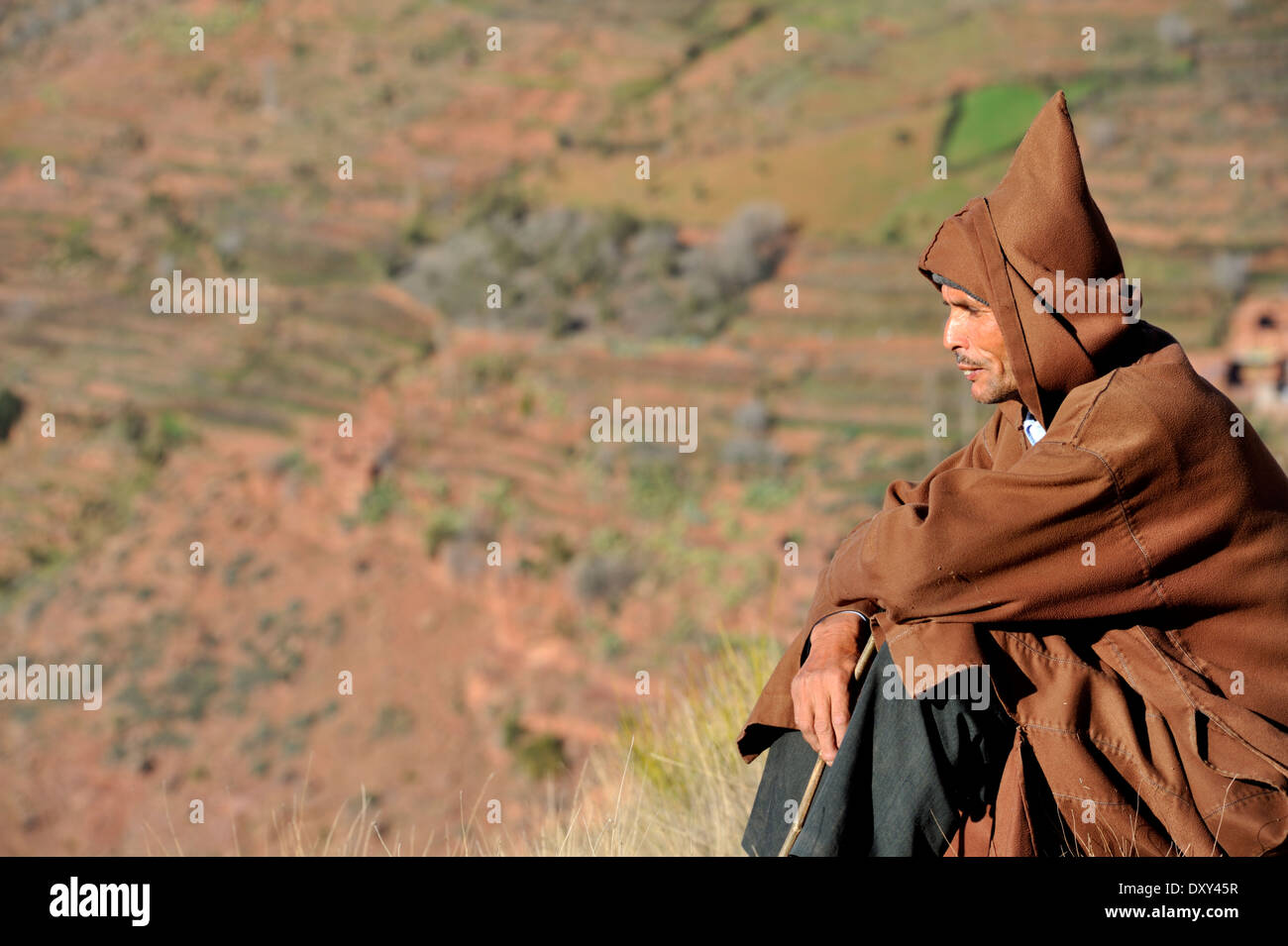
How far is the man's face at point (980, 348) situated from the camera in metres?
2.04

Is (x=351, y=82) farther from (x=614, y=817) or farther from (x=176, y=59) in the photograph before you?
(x=614, y=817)

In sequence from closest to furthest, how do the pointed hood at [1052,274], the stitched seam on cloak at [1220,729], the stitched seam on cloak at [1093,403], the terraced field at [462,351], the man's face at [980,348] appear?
the stitched seam on cloak at [1220,729]
the stitched seam on cloak at [1093,403]
the pointed hood at [1052,274]
the man's face at [980,348]
the terraced field at [462,351]

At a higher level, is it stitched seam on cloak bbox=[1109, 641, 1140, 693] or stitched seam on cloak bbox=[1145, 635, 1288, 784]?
stitched seam on cloak bbox=[1109, 641, 1140, 693]

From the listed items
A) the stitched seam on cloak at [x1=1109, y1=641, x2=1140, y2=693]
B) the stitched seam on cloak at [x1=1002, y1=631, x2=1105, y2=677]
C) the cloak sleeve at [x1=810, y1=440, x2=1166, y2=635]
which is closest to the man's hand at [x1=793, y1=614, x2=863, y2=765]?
the cloak sleeve at [x1=810, y1=440, x2=1166, y2=635]

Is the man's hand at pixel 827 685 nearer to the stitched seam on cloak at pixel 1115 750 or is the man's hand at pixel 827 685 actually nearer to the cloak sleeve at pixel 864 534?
the cloak sleeve at pixel 864 534

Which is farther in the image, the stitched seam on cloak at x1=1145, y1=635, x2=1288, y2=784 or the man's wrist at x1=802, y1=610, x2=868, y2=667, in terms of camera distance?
the man's wrist at x1=802, y1=610, x2=868, y2=667

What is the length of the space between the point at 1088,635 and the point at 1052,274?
57 cm

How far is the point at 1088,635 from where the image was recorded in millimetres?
1854

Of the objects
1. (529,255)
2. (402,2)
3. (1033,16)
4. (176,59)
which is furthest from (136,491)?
(1033,16)

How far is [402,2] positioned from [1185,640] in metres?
30.9

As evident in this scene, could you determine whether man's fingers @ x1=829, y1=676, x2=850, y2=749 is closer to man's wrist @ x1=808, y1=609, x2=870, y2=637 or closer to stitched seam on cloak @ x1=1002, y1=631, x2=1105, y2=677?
man's wrist @ x1=808, y1=609, x2=870, y2=637

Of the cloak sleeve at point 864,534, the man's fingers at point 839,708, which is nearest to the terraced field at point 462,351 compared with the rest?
the cloak sleeve at point 864,534

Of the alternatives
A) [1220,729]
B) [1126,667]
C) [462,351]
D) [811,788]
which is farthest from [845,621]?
[462,351]

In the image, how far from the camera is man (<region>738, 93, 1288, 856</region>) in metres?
1.75
